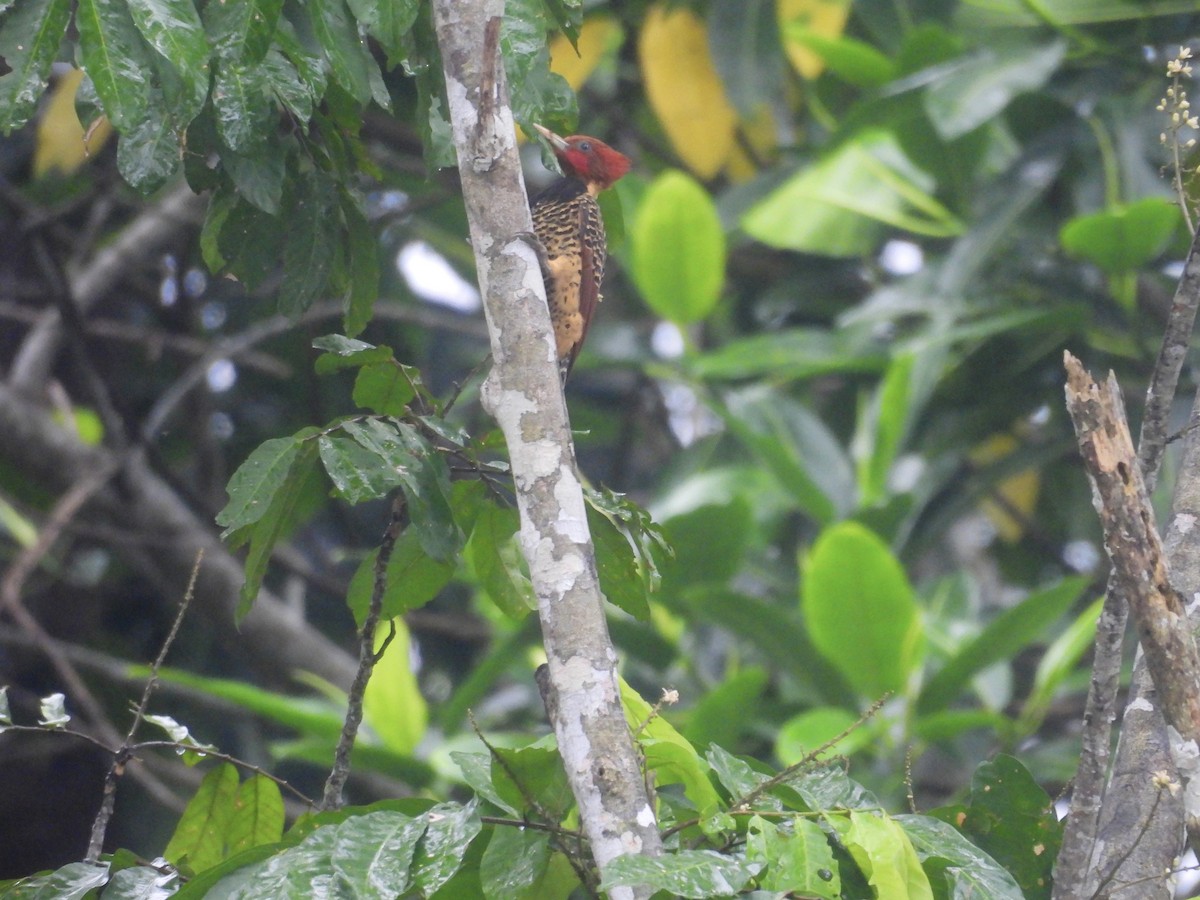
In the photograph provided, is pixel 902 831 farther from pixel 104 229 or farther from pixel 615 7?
pixel 104 229

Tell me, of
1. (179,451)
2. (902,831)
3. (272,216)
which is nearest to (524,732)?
(179,451)

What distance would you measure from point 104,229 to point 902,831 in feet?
16.2

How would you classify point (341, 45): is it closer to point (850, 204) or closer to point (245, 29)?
point (245, 29)

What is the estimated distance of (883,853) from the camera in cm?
141

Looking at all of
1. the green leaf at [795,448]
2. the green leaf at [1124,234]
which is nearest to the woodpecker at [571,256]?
the green leaf at [795,448]

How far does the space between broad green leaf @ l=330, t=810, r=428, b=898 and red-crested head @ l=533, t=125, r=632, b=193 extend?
189 cm

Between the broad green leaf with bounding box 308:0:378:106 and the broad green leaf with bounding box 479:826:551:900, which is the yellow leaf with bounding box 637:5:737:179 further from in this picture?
the broad green leaf with bounding box 479:826:551:900

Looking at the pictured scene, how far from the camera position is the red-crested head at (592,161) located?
3.09 m

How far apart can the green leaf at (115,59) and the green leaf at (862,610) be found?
2430 millimetres

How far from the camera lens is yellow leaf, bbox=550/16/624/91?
4363 millimetres

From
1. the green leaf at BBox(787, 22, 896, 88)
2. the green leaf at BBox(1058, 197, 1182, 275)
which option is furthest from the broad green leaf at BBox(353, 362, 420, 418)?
the green leaf at BBox(787, 22, 896, 88)

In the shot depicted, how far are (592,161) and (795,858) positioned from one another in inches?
79.9

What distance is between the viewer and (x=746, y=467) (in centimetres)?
442

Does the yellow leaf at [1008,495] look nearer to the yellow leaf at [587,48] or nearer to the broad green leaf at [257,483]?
the yellow leaf at [587,48]
